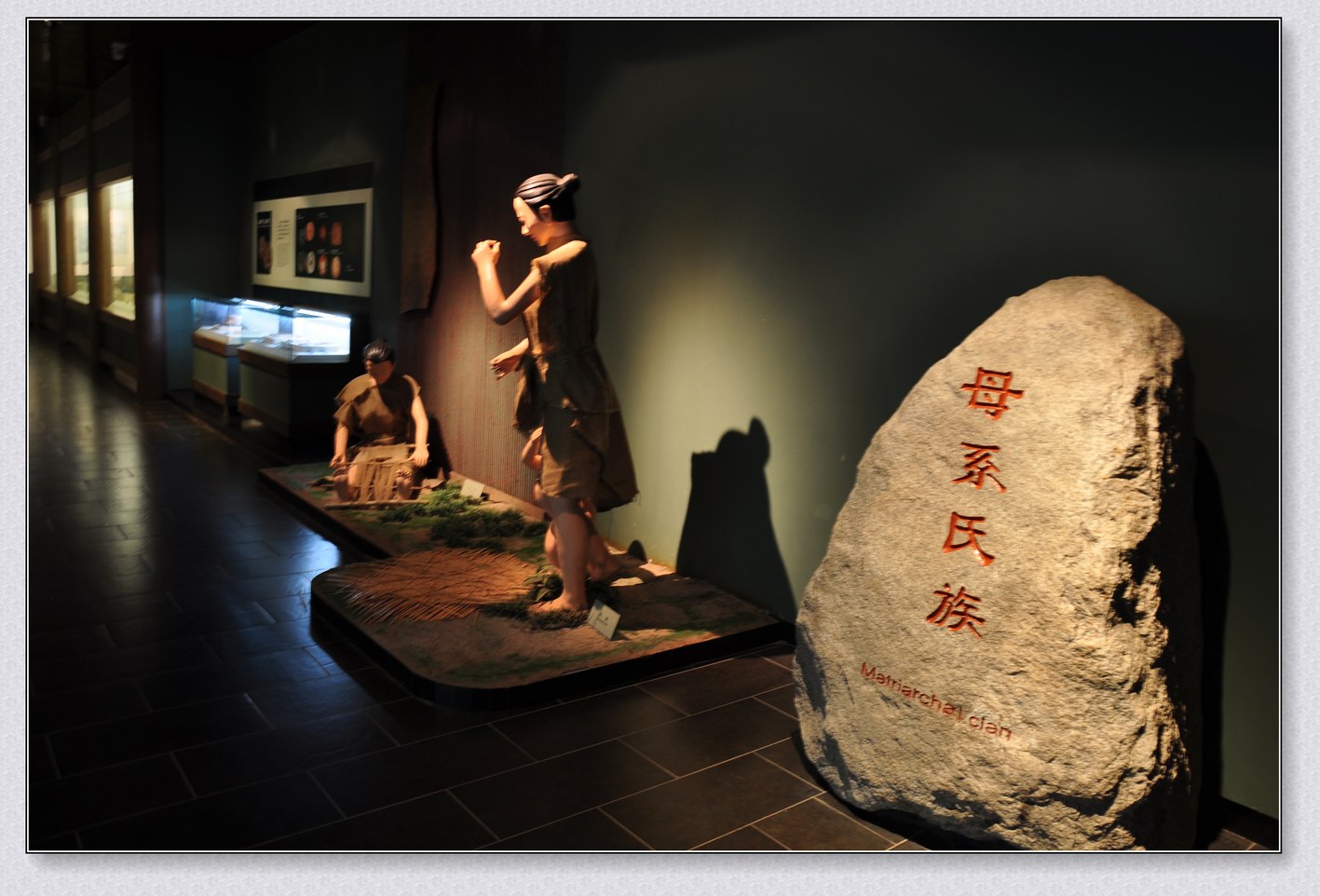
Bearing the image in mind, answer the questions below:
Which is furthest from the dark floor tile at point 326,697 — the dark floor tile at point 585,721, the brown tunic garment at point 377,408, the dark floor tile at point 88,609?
the brown tunic garment at point 377,408

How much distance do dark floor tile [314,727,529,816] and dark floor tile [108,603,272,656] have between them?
1.18 meters

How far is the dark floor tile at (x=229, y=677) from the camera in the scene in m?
3.72

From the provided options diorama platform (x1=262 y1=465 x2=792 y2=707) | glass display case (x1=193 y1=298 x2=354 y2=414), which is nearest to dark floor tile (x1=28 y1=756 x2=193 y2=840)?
diorama platform (x1=262 y1=465 x2=792 y2=707)

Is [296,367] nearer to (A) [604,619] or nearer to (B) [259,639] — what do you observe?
(B) [259,639]

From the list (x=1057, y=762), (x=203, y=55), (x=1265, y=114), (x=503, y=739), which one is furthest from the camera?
(x=203, y=55)

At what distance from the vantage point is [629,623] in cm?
436

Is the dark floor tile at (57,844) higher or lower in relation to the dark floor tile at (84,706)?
lower

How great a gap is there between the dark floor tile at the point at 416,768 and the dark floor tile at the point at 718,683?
0.70 metres

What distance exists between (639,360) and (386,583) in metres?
1.62

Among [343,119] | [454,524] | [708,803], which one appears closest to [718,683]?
[708,803]

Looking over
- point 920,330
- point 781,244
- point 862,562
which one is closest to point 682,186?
point 781,244

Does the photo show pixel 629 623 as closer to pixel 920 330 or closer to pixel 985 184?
pixel 920 330

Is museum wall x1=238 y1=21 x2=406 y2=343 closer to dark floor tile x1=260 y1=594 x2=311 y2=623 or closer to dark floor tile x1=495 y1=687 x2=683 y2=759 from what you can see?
dark floor tile x1=260 y1=594 x2=311 y2=623

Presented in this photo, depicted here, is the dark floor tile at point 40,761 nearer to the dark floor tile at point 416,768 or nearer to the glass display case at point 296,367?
the dark floor tile at point 416,768
